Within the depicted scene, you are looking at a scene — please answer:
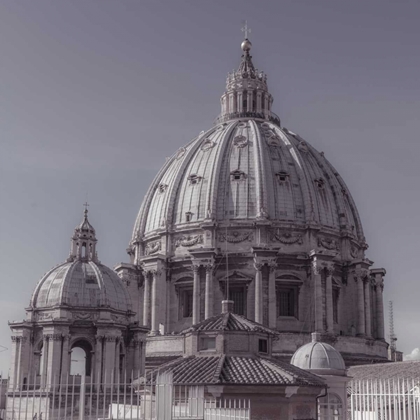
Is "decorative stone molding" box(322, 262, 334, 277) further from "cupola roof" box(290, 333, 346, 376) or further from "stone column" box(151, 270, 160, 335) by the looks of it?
"cupola roof" box(290, 333, 346, 376)

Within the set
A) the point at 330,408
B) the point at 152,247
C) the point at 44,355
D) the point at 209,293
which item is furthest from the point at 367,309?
the point at 44,355

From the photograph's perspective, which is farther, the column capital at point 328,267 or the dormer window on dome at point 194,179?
the dormer window on dome at point 194,179

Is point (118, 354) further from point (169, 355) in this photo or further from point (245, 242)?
point (245, 242)

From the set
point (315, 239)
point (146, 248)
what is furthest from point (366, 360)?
point (146, 248)

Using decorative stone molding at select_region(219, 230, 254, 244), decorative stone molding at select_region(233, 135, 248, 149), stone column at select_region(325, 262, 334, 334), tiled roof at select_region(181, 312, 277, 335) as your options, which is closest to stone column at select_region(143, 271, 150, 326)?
decorative stone molding at select_region(219, 230, 254, 244)

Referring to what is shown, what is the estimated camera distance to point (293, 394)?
29.1 metres

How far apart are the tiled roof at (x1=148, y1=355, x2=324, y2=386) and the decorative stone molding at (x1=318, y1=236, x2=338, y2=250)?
3832 centimetres

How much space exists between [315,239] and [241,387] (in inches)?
1649

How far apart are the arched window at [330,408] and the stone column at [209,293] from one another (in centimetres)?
2439

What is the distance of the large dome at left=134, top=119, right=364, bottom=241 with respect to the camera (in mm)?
69875

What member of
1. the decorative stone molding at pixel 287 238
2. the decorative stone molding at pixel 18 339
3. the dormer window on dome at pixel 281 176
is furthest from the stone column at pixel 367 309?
the decorative stone molding at pixel 18 339

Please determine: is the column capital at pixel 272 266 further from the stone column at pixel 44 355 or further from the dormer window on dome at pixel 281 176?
the stone column at pixel 44 355

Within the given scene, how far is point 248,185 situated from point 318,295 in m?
12.3

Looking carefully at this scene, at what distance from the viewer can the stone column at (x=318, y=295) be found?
64.9m
